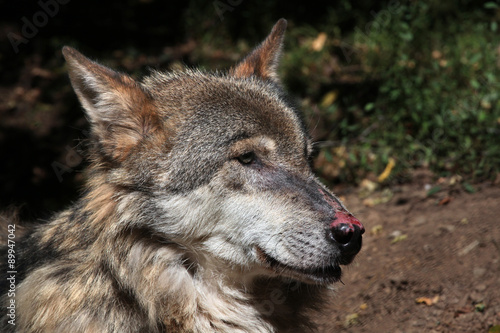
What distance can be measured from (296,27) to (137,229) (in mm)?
6521

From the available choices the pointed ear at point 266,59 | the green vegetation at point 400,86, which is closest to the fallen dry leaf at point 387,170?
the green vegetation at point 400,86

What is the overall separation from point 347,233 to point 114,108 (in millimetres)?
1577

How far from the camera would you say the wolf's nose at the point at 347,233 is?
10.5 feet

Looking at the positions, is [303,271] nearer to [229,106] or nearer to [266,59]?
[229,106]

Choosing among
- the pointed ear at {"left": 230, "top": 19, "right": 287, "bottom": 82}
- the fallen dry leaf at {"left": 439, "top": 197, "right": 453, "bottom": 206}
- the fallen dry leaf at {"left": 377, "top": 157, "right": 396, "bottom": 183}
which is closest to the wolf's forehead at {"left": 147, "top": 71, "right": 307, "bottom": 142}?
the pointed ear at {"left": 230, "top": 19, "right": 287, "bottom": 82}

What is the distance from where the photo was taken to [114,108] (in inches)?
133

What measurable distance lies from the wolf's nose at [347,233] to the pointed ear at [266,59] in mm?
1529

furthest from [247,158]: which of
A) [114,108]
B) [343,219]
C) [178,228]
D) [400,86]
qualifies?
[400,86]

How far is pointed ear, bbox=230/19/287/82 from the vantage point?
14.1 feet

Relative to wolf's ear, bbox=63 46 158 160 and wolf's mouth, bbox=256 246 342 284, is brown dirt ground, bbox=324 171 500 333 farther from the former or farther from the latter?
wolf's ear, bbox=63 46 158 160

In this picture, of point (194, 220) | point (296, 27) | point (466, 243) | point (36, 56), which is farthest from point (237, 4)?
point (194, 220)

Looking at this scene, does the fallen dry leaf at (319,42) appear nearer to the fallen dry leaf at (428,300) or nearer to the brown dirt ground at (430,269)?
the brown dirt ground at (430,269)

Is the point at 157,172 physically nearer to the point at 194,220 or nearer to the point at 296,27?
the point at 194,220

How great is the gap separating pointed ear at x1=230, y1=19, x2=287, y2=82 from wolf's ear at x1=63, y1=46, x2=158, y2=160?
1060 millimetres
